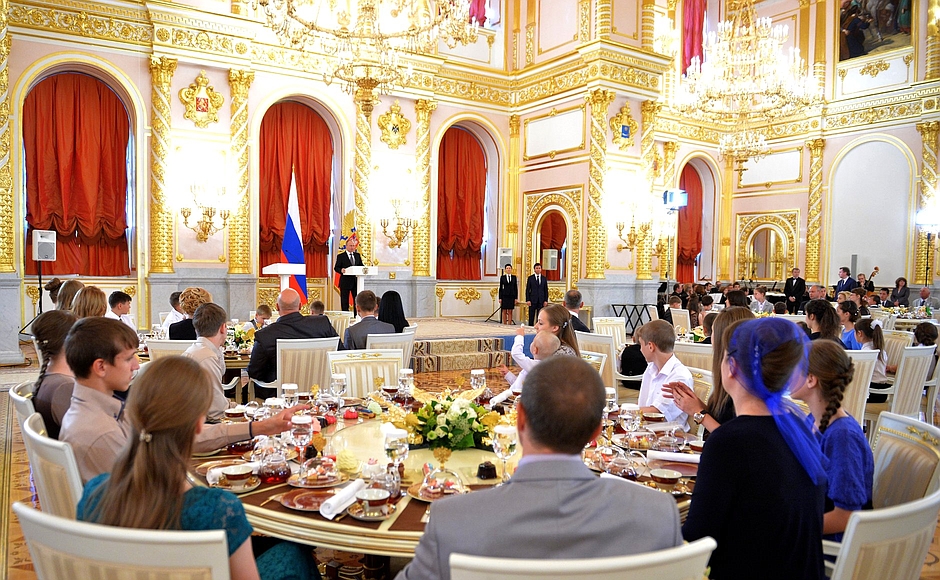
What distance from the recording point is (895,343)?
679 centimetres

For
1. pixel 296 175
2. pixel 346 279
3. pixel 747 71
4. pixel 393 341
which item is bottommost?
pixel 393 341

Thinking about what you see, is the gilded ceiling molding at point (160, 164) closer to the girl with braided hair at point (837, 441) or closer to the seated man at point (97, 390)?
the seated man at point (97, 390)

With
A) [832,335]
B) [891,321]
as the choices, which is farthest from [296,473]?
[891,321]

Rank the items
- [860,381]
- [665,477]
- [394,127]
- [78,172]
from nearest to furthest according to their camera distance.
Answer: [665,477] < [860,381] < [78,172] < [394,127]

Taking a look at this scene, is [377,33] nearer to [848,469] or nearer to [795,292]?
[848,469]

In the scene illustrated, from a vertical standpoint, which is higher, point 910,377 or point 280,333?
point 280,333

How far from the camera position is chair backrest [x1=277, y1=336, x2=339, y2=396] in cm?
553

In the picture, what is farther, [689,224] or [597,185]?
[689,224]

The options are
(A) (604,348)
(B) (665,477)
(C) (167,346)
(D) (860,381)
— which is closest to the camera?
(B) (665,477)

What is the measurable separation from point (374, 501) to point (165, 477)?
32.3 inches

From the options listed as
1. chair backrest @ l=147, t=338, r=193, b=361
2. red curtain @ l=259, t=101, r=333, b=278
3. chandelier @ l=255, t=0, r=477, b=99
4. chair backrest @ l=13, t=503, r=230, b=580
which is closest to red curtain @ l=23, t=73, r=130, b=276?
red curtain @ l=259, t=101, r=333, b=278

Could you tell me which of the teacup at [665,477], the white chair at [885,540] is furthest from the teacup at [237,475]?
the white chair at [885,540]

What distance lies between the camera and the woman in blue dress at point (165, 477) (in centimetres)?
157

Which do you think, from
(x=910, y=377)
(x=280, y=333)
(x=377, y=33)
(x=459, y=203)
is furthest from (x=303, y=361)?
(x=459, y=203)
